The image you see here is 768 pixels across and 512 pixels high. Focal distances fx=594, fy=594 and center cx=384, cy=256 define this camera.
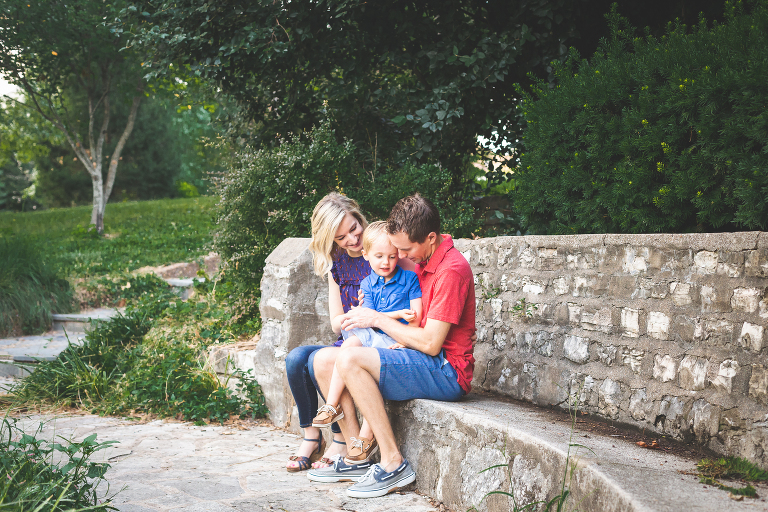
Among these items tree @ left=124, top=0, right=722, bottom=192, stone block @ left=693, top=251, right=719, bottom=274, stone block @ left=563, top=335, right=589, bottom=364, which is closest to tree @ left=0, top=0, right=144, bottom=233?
tree @ left=124, top=0, right=722, bottom=192

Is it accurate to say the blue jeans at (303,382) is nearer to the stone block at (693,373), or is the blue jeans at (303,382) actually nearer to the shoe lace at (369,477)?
the shoe lace at (369,477)

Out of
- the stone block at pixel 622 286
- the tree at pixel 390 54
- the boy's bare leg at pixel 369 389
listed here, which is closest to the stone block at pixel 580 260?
the stone block at pixel 622 286

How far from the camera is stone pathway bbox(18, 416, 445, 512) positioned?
281cm

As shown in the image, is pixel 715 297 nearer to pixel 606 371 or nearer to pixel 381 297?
pixel 606 371

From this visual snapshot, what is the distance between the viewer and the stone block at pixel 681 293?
2.58m

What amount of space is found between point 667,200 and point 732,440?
1169mm

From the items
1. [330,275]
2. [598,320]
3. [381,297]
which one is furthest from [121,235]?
[598,320]

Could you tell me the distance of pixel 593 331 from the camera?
303cm

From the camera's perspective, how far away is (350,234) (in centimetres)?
357

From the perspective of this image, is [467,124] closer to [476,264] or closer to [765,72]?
[476,264]

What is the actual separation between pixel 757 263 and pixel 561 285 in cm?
106

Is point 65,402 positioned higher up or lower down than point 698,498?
lower down

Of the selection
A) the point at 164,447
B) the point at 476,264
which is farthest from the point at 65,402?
the point at 476,264

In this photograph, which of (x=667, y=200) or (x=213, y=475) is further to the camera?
(x=213, y=475)
